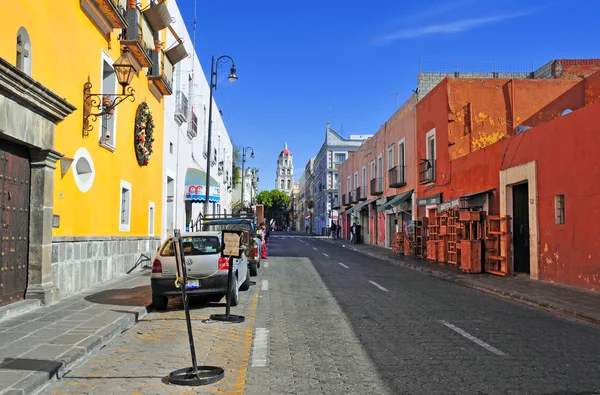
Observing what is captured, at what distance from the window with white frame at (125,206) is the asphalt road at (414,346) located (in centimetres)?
554

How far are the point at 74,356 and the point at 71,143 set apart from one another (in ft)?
19.7

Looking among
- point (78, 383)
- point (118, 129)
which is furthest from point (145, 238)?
point (78, 383)

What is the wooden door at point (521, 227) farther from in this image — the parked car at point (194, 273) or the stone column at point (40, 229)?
the stone column at point (40, 229)

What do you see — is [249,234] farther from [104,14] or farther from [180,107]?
[180,107]

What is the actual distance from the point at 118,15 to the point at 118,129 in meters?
3.11

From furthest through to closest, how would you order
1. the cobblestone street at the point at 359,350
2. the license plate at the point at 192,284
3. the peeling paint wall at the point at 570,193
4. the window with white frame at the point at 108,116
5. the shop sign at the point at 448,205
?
the shop sign at the point at 448,205, the window with white frame at the point at 108,116, the peeling paint wall at the point at 570,193, the license plate at the point at 192,284, the cobblestone street at the point at 359,350

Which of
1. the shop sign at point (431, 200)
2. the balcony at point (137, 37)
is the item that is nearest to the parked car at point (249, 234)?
the balcony at point (137, 37)

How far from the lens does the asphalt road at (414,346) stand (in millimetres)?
5098

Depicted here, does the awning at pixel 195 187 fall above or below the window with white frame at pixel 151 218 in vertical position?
above

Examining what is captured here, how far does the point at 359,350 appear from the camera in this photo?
6.47 metres

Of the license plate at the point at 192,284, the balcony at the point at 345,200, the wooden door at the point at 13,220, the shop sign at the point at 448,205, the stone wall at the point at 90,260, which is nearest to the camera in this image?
the wooden door at the point at 13,220

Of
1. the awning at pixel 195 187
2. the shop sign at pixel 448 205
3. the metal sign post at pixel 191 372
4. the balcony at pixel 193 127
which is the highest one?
the balcony at pixel 193 127

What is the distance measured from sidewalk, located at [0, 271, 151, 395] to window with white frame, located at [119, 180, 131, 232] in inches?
150

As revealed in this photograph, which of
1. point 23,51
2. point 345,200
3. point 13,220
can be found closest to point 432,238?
point 13,220
